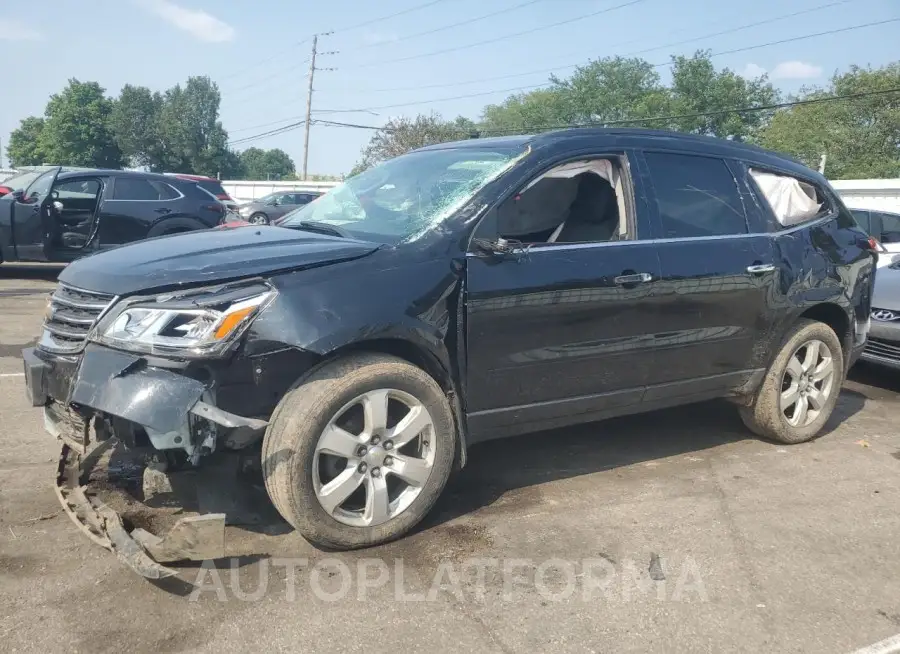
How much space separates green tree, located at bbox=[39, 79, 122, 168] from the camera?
80625mm

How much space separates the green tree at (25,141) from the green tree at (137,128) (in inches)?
563

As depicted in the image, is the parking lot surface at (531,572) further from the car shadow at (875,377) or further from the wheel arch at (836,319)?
the car shadow at (875,377)

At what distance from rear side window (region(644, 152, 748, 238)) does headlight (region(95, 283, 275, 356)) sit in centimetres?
235

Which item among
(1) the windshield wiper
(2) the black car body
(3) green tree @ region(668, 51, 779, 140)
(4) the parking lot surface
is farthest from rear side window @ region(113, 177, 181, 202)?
(3) green tree @ region(668, 51, 779, 140)

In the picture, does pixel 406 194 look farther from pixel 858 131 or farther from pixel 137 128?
pixel 137 128

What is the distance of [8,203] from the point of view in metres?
11.0

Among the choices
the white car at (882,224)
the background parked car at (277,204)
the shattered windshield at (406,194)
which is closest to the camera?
the shattered windshield at (406,194)

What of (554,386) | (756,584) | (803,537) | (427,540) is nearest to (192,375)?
(427,540)

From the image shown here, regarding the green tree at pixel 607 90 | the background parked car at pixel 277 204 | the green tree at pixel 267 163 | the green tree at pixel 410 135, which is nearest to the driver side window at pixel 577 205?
the background parked car at pixel 277 204

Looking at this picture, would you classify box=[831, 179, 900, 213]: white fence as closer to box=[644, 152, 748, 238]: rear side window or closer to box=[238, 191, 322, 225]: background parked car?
box=[238, 191, 322, 225]: background parked car

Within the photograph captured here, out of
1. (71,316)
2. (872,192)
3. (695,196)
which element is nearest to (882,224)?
(695,196)

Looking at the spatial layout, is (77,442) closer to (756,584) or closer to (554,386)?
(554,386)

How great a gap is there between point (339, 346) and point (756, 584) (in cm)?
197

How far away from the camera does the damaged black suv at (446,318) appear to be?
305 centimetres
